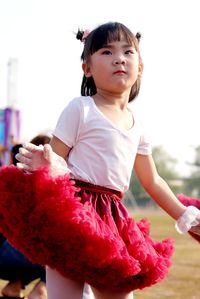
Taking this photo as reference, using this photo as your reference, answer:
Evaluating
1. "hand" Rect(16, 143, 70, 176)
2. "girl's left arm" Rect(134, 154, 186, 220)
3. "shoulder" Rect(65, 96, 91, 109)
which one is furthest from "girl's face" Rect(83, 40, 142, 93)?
"hand" Rect(16, 143, 70, 176)

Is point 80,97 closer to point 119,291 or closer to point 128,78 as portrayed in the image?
point 128,78

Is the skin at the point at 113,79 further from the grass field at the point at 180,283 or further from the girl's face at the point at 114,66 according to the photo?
the grass field at the point at 180,283

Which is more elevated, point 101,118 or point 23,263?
point 101,118

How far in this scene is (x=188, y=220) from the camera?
3.18 metres

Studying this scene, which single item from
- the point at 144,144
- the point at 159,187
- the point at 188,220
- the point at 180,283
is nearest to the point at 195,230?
the point at 188,220

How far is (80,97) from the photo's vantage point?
9.65 feet

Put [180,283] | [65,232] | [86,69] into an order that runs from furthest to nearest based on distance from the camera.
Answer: [180,283] → [86,69] → [65,232]

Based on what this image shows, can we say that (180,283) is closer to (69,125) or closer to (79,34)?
(79,34)

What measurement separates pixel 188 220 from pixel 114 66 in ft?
2.64

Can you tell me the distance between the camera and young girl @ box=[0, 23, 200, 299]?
2.58 m

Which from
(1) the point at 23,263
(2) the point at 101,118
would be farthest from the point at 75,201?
(1) the point at 23,263

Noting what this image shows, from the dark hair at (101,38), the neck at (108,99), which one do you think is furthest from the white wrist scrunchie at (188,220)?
the dark hair at (101,38)

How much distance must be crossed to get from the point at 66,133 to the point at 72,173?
17 cm

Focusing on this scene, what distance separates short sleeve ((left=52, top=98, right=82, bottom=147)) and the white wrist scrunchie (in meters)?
0.69
